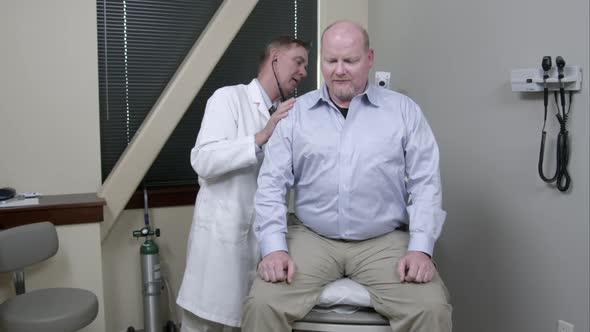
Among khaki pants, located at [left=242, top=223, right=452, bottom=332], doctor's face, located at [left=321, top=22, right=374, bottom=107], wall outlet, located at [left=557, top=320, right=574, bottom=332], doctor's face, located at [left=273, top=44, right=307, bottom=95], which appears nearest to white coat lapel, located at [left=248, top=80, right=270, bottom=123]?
doctor's face, located at [left=273, top=44, right=307, bottom=95]

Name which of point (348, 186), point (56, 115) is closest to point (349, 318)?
point (348, 186)

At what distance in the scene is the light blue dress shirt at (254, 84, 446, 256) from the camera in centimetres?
174

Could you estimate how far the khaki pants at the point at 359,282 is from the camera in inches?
59.6

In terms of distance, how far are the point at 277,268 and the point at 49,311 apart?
2.91 feet

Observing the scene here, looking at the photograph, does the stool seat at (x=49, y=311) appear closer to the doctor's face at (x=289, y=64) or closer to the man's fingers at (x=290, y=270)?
the man's fingers at (x=290, y=270)

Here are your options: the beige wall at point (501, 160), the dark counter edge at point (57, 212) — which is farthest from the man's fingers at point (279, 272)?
the dark counter edge at point (57, 212)

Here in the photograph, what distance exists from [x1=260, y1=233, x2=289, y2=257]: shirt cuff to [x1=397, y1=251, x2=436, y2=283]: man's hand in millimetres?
363

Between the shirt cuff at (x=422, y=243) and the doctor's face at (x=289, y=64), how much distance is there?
88 centimetres

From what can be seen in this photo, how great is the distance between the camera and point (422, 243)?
1663mm

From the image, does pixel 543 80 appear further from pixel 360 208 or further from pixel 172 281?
pixel 172 281

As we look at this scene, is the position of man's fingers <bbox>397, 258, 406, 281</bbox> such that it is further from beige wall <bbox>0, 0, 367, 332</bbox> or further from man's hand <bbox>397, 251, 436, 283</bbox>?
beige wall <bbox>0, 0, 367, 332</bbox>

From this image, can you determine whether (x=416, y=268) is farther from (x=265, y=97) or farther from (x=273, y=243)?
(x=265, y=97)

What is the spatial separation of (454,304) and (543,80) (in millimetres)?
1111

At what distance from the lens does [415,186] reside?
69.9 inches
